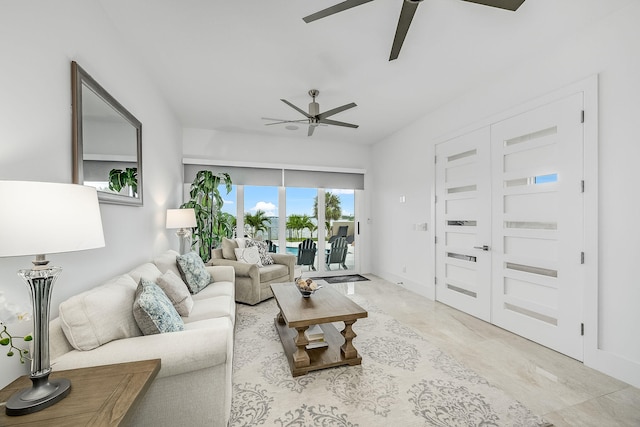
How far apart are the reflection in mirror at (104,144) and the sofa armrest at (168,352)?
103cm

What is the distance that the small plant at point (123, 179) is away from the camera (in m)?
2.17

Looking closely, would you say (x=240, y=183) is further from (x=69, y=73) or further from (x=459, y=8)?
(x=459, y=8)

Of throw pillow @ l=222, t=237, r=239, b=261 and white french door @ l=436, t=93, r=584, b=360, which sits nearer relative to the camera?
white french door @ l=436, t=93, r=584, b=360

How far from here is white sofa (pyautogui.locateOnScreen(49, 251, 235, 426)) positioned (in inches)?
53.1

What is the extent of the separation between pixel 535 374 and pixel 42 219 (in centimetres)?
314

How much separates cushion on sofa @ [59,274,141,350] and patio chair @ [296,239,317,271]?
13.0ft

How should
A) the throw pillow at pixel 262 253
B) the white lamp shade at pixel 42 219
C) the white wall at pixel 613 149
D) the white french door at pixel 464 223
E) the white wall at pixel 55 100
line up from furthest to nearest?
the throw pillow at pixel 262 253 → the white french door at pixel 464 223 → the white wall at pixel 613 149 → the white wall at pixel 55 100 → the white lamp shade at pixel 42 219

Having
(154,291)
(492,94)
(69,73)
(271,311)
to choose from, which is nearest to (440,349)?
(271,311)

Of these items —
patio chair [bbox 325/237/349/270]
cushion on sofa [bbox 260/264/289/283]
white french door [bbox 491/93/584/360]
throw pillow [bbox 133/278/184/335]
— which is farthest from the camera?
patio chair [bbox 325/237/349/270]

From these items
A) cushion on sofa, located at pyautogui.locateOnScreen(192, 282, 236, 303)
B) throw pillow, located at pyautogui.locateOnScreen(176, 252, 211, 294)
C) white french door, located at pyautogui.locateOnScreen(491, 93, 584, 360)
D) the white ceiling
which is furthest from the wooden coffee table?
the white ceiling

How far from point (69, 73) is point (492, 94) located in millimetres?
3842

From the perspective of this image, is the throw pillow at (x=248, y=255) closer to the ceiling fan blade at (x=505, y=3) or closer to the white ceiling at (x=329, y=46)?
the white ceiling at (x=329, y=46)

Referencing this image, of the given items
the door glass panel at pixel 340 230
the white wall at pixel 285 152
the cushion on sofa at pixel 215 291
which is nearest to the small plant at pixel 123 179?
the cushion on sofa at pixel 215 291

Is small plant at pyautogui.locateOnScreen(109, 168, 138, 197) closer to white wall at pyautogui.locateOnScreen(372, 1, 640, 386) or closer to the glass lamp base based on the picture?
the glass lamp base
